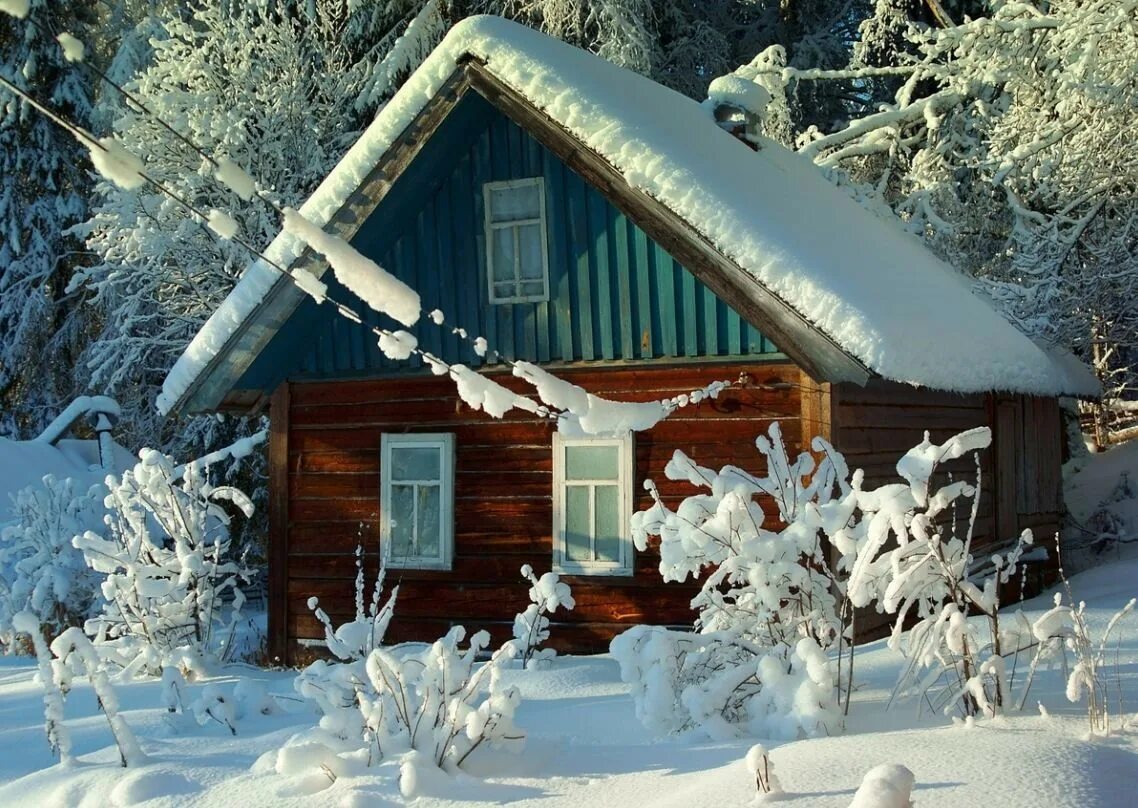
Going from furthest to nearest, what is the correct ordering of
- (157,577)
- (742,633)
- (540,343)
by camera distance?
(540,343)
(157,577)
(742,633)

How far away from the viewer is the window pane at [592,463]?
10.0m

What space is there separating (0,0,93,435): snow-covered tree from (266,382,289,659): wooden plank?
1393cm

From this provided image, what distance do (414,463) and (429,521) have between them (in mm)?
542

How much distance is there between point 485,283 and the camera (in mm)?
10469

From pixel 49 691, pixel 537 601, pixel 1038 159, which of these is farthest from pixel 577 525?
pixel 1038 159

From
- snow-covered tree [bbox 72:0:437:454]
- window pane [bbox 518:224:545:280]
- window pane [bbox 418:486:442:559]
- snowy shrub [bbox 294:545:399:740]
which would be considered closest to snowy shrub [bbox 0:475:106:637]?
window pane [bbox 418:486:442:559]

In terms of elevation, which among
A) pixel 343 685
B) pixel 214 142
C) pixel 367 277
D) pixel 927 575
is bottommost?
pixel 343 685

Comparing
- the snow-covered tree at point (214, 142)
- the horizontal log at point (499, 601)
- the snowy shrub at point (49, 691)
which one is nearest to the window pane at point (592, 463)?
the horizontal log at point (499, 601)

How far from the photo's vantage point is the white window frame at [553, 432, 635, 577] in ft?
32.4

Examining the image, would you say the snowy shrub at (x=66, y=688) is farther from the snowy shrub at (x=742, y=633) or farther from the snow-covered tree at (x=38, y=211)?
the snow-covered tree at (x=38, y=211)

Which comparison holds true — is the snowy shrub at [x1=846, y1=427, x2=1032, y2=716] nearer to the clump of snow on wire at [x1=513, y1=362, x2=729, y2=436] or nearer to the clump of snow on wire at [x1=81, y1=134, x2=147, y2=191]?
the clump of snow on wire at [x1=513, y1=362, x2=729, y2=436]

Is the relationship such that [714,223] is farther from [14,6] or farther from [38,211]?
[38,211]

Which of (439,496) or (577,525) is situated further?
(439,496)

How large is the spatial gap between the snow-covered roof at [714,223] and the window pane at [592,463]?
7.25ft
